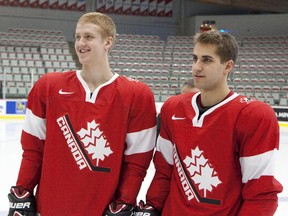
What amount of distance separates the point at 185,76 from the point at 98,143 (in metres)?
13.0

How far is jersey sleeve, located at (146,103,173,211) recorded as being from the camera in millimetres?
1848

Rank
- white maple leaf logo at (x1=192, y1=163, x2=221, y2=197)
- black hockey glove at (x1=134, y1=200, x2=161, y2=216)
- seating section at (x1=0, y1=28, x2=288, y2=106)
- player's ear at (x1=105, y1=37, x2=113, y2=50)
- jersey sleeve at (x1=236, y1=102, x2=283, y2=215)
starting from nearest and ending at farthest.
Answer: jersey sleeve at (x1=236, y1=102, x2=283, y2=215) → white maple leaf logo at (x1=192, y1=163, x2=221, y2=197) → black hockey glove at (x1=134, y1=200, x2=161, y2=216) → player's ear at (x1=105, y1=37, x2=113, y2=50) → seating section at (x1=0, y1=28, x2=288, y2=106)

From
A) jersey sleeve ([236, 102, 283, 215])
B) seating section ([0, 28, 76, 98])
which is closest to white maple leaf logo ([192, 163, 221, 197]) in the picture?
jersey sleeve ([236, 102, 283, 215])

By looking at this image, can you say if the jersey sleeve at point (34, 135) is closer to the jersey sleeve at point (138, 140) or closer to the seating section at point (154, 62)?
the jersey sleeve at point (138, 140)

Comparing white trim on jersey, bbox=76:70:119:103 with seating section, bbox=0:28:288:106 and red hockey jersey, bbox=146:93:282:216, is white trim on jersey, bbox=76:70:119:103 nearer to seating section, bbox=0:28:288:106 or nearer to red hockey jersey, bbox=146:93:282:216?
red hockey jersey, bbox=146:93:282:216

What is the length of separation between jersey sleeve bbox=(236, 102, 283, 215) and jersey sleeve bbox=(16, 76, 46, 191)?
837mm

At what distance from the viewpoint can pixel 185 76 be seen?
1470 centimetres

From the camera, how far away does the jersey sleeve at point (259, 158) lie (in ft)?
5.28

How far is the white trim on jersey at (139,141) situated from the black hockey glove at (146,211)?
8.7 inches

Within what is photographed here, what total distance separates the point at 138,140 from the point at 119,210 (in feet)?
0.95

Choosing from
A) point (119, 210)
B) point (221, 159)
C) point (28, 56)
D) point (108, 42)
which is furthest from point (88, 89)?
point (28, 56)

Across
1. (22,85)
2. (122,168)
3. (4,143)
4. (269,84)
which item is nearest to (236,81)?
(269,84)

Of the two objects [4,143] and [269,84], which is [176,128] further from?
[269,84]

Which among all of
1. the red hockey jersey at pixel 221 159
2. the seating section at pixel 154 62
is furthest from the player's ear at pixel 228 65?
the seating section at pixel 154 62
